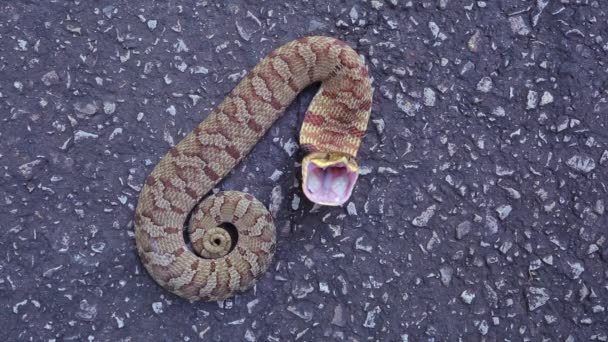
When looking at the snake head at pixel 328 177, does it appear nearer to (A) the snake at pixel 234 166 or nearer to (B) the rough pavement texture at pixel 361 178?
(A) the snake at pixel 234 166

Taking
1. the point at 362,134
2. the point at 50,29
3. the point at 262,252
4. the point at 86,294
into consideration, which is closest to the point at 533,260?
the point at 362,134

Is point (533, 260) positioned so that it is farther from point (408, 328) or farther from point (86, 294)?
point (86, 294)

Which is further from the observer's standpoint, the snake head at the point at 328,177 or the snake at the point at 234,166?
the snake at the point at 234,166

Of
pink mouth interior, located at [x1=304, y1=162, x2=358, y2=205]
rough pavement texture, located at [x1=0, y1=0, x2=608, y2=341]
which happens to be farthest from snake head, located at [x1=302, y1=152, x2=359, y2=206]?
rough pavement texture, located at [x1=0, y1=0, x2=608, y2=341]

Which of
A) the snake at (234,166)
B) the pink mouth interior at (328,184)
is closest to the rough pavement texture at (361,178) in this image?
the snake at (234,166)

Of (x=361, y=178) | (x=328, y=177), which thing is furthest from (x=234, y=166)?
(x=361, y=178)

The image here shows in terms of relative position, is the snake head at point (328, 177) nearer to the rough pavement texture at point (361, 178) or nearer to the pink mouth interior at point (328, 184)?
the pink mouth interior at point (328, 184)

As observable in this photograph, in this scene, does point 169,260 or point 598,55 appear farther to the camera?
point 598,55

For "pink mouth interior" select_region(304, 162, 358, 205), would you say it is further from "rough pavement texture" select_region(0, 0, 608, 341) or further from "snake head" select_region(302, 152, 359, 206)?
"rough pavement texture" select_region(0, 0, 608, 341)
